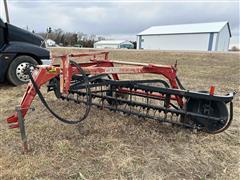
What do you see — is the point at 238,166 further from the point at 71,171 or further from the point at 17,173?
the point at 17,173

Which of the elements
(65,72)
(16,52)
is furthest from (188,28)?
(65,72)

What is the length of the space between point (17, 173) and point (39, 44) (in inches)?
169

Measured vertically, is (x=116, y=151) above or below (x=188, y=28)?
below

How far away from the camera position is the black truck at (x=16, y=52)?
199 inches

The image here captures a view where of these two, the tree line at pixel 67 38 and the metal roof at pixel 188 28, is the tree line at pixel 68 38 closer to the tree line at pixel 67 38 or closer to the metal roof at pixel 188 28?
the tree line at pixel 67 38

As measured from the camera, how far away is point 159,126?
334cm

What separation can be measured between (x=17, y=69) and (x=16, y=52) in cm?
39

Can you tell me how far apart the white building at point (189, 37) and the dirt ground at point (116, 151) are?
44.8 meters

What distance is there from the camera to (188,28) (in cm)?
4769

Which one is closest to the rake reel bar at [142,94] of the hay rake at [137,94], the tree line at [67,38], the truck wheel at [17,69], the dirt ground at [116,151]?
the hay rake at [137,94]

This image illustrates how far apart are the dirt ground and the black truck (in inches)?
75.4

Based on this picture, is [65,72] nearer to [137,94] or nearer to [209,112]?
[137,94]

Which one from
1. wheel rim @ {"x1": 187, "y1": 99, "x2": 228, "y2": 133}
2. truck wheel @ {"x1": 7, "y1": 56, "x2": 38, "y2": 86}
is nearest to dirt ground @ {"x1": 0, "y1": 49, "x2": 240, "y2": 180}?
wheel rim @ {"x1": 187, "y1": 99, "x2": 228, "y2": 133}

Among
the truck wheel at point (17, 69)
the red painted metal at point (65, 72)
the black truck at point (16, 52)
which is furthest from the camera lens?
the truck wheel at point (17, 69)
